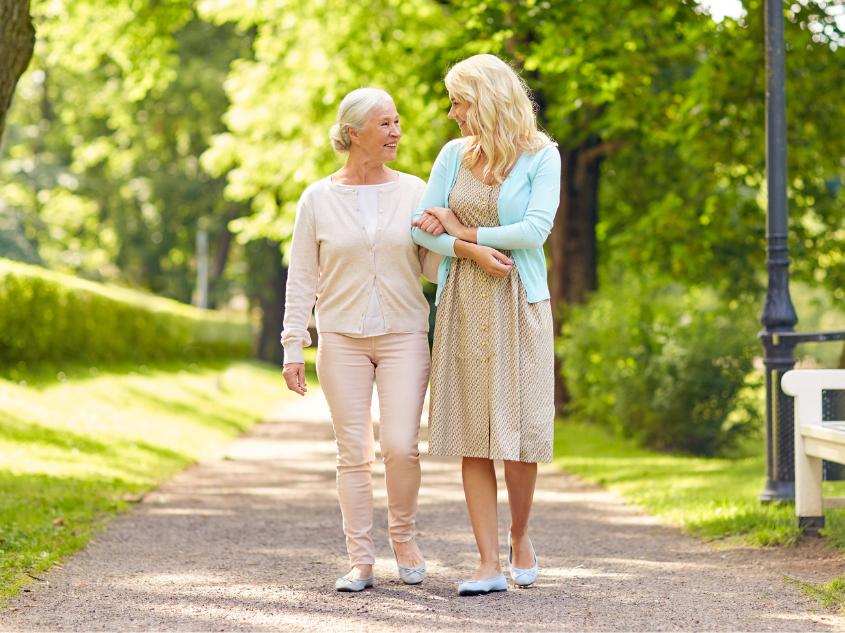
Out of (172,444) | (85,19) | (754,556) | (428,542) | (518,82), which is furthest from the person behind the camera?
(85,19)

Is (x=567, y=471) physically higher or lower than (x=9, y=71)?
lower

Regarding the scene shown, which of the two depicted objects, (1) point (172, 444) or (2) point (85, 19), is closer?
(1) point (172, 444)

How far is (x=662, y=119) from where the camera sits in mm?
16578

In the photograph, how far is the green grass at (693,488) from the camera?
7184 millimetres

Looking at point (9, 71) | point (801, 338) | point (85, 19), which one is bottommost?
point (801, 338)

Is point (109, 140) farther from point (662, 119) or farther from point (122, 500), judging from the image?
point (122, 500)

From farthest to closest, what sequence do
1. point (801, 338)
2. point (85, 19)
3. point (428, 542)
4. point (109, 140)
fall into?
1. point (109, 140)
2. point (85, 19)
3. point (801, 338)
4. point (428, 542)

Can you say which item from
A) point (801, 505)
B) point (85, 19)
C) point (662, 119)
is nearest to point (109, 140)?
point (85, 19)

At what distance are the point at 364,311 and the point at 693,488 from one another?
4.92 metres

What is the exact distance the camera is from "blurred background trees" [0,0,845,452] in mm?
13344

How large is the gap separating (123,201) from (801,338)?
30.7 metres

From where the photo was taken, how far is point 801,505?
675 cm

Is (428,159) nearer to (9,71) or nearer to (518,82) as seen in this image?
(9,71)

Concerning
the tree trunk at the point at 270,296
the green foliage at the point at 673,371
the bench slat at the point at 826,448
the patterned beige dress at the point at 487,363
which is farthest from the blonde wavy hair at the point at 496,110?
the tree trunk at the point at 270,296
